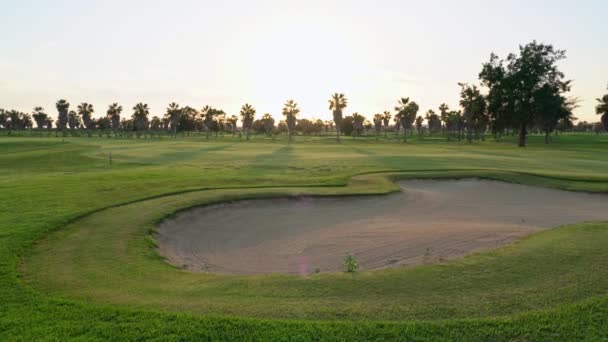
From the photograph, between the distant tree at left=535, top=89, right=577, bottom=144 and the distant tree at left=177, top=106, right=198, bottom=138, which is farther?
the distant tree at left=177, top=106, right=198, bottom=138

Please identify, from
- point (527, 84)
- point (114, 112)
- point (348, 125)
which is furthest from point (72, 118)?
point (527, 84)

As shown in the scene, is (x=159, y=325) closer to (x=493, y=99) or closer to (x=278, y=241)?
(x=278, y=241)

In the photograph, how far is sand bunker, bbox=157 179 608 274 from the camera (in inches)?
483

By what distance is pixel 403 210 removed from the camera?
18.8 meters

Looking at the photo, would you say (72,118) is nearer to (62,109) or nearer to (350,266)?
(62,109)

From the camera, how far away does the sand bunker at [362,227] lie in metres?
12.3

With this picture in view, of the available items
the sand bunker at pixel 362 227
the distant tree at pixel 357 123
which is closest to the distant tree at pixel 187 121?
the distant tree at pixel 357 123

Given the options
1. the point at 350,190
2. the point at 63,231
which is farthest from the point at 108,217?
the point at 350,190

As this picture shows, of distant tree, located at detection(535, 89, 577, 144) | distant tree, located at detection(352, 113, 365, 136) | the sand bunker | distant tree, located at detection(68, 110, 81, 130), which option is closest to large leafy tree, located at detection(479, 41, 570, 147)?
distant tree, located at detection(535, 89, 577, 144)

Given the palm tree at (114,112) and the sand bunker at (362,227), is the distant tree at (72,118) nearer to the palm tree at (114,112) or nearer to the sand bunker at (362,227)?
the palm tree at (114,112)

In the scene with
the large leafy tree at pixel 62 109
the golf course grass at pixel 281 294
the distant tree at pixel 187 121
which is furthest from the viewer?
the distant tree at pixel 187 121

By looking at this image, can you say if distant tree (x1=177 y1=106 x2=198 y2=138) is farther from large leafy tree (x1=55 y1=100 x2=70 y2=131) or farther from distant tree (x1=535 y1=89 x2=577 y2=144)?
distant tree (x1=535 y1=89 x2=577 y2=144)

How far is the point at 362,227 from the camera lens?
15.8 meters

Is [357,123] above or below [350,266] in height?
above
